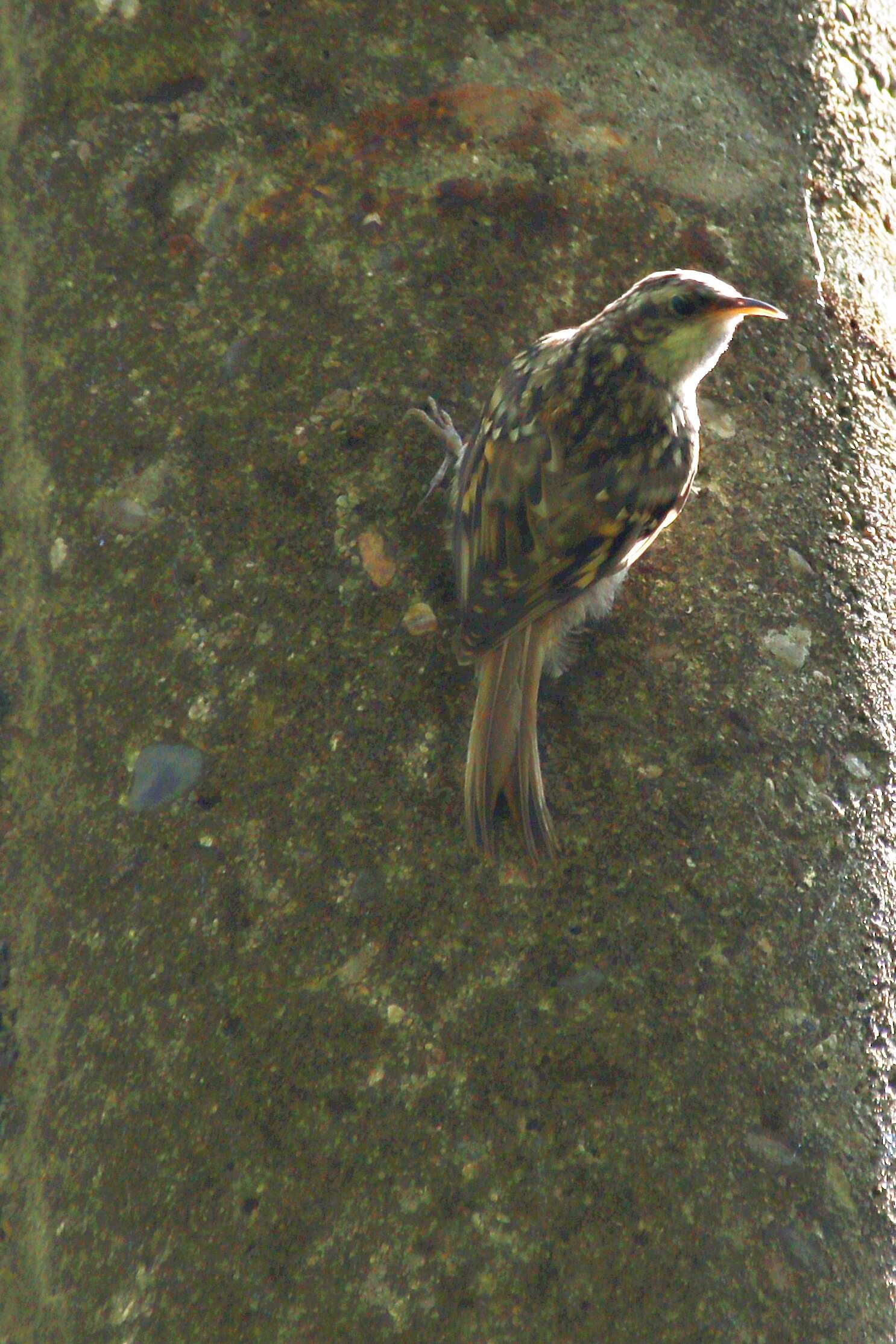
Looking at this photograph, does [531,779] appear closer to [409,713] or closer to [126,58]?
[409,713]

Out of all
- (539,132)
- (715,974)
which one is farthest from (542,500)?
(715,974)

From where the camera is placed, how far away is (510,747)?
1704mm

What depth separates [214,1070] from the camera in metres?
1.54

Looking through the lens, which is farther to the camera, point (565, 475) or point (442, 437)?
point (565, 475)

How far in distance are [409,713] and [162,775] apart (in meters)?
0.35

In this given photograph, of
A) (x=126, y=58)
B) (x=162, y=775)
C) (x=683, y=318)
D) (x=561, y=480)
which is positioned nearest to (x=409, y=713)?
(x=162, y=775)

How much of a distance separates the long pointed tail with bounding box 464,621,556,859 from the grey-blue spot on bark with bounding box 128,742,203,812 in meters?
0.38

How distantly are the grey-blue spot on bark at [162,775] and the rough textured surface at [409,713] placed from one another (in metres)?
0.02

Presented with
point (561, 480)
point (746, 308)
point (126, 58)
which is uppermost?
point (746, 308)

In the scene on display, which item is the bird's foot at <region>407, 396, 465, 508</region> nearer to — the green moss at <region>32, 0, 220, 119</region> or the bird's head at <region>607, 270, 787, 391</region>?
the bird's head at <region>607, 270, 787, 391</region>

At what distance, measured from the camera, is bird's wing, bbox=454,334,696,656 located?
190cm

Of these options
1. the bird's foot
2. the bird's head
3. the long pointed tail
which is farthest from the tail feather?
the bird's head

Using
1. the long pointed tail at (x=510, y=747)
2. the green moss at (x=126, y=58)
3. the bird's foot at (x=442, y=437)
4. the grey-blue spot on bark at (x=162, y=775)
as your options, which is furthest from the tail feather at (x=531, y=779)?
the green moss at (x=126, y=58)

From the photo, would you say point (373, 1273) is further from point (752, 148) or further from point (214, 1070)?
point (752, 148)
